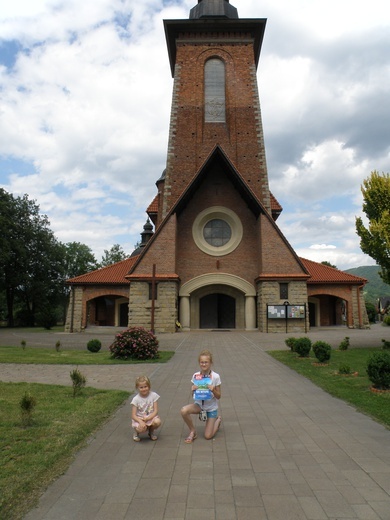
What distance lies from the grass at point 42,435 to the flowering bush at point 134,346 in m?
4.78

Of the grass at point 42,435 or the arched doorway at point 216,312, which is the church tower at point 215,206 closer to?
the arched doorway at point 216,312

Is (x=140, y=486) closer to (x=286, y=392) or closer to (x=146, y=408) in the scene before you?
(x=146, y=408)

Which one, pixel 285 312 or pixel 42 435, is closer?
pixel 42 435

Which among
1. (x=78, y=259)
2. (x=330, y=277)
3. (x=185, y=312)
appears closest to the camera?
(x=185, y=312)

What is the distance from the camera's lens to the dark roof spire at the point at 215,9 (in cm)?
3051

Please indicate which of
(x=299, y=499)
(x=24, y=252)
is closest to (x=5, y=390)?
(x=299, y=499)

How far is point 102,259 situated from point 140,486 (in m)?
68.1

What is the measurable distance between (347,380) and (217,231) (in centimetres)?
1854

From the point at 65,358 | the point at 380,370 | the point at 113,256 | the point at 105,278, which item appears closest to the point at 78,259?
the point at 113,256

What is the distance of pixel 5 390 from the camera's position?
8.39 metres

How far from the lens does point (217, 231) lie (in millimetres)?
27172

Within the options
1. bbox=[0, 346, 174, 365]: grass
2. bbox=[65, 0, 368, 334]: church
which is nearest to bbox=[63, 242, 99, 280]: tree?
bbox=[65, 0, 368, 334]: church

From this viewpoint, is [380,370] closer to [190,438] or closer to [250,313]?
[190,438]

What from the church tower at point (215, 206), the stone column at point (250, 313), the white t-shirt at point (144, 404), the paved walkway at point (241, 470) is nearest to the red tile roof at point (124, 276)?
the church tower at point (215, 206)
